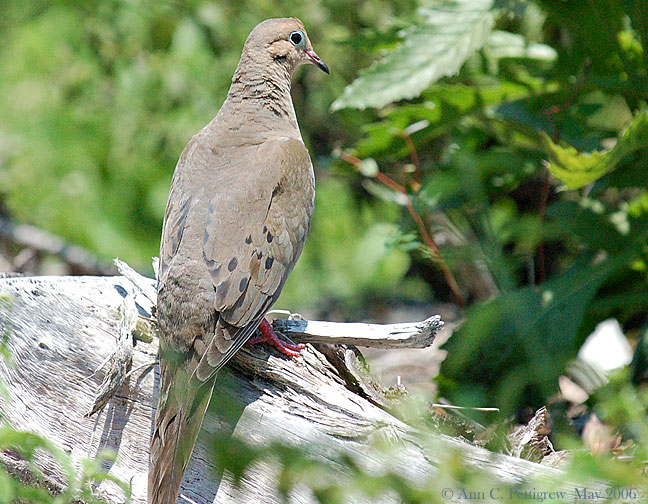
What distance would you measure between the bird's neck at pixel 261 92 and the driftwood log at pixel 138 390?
1.12 m

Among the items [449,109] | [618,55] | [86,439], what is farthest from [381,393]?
[618,55]

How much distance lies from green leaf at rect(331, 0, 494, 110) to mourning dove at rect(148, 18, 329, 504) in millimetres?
391

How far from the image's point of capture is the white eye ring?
11.7ft

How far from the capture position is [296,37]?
359 cm

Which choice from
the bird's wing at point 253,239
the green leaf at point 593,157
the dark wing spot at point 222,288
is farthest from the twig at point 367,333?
the green leaf at point 593,157

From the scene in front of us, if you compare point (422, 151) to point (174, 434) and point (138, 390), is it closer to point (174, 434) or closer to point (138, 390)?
point (138, 390)

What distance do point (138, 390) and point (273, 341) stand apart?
1.55 ft

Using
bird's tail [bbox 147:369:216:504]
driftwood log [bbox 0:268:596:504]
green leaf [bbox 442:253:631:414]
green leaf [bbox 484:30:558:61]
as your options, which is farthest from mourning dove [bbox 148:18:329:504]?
green leaf [bbox 484:30:558:61]

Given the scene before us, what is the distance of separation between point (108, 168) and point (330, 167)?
2212 mm

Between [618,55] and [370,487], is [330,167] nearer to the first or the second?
[618,55]

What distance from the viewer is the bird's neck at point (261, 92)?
3.35 metres

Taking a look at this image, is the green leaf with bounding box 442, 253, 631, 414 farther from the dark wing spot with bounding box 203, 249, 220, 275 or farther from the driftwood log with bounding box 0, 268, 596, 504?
the dark wing spot with bounding box 203, 249, 220, 275

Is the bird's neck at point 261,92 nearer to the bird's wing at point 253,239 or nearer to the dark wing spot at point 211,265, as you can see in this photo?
the bird's wing at point 253,239

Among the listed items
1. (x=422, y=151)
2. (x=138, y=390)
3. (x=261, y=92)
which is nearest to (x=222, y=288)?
(x=138, y=390)
